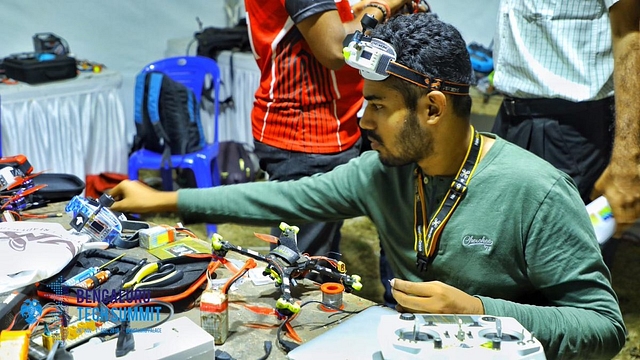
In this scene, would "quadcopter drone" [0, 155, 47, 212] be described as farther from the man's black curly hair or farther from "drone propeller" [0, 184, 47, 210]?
the man's black curly hair

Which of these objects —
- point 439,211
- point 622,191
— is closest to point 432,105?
point 439,211

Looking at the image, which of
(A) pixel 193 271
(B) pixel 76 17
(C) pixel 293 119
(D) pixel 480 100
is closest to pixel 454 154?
(A) pixel 193 271

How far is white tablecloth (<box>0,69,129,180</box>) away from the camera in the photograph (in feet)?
12.7

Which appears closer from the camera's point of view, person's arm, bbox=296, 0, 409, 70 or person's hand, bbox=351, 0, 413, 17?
person's arm, bbox=296, 0, 409, 70

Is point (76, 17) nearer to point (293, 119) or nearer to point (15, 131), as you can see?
point (15, 131)

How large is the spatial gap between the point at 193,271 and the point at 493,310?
66cm

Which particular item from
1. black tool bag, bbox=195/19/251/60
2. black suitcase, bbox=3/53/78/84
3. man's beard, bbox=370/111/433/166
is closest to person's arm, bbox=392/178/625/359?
man's beard, bbox=370/111/433/166

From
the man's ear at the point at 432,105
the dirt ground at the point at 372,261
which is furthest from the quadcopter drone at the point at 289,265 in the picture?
the dirt ground at the point at 372,261

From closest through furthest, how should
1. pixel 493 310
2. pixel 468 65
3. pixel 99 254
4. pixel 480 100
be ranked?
pixel 493 310, pixel 468 65, pixel 99 254, pixel 480 100

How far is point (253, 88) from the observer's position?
4.66 m

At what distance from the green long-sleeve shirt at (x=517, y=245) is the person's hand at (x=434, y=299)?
1.6 inches

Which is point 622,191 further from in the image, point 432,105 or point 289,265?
point 289,265

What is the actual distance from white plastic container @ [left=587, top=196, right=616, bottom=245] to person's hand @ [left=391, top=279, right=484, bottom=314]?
0.55 m

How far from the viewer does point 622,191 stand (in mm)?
1934
